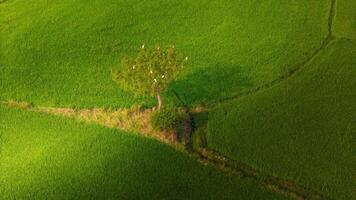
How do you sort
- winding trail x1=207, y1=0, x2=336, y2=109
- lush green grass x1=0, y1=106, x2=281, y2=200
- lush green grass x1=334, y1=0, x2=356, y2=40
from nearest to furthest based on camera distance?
1. lush green grass x1=0, y1=106, x2=281, y2=200
2. winding trail x1=207, y1=0, x2=336, y2=109
3. lush green grass x1=334, y1=0, x2=356, y2=40

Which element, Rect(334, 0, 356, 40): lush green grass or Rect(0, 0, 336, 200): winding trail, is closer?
Rect(0, 0, 336, 200): winding trail

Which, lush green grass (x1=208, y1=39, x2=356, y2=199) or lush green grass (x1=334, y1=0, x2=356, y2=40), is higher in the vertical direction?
lush green grass (x1=334, y1=0, x2=356, y2=40)

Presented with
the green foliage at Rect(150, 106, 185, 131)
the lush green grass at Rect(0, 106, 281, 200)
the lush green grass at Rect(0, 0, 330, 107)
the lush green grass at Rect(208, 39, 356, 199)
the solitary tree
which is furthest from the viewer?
the lush green grass at Rect(0, 0, 330, 107)

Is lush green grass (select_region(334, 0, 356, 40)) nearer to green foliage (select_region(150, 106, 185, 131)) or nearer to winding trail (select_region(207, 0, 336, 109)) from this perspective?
winding trail (select_region(207, 0, 336, 109))

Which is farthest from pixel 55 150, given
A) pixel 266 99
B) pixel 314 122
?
pixel 314 122

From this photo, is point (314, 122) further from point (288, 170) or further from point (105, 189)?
point (105, 189)

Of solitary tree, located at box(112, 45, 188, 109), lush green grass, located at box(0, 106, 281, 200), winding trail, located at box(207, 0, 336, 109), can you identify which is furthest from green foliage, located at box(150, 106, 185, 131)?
winding trail, located at box(207, 0, 336, 109)
